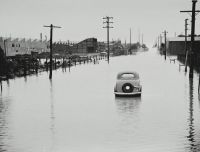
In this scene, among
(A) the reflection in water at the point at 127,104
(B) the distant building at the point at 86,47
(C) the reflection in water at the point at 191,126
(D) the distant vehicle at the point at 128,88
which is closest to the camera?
(C) the reflection in water at the point at 191,126

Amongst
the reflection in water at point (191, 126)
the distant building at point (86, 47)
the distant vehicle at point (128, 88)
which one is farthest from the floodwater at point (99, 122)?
the distant building at point (86, 47)

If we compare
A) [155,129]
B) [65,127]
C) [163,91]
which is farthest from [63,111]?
[163,91]

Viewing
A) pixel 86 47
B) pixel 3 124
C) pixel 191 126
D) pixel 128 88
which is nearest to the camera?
pixel 191 126

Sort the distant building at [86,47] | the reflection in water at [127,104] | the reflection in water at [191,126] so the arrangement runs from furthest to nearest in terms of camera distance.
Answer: the distant building at [86,47]
the reflection in water at [127,104]
the reflection in water at [191,126]

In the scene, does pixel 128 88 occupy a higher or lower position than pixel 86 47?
lower

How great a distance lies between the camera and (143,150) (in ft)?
38.2

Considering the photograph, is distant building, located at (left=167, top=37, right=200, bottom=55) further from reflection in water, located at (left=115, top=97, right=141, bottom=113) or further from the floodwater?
reflection in water, located at (left=115, top=97, right=141, bottom=113)

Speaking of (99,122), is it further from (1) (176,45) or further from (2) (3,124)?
(1) (176,45)

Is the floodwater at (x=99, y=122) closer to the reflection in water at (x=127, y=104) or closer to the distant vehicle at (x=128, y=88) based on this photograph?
the reflection in water at (x=127, y=104)

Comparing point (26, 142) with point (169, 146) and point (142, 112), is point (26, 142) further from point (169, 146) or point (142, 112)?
point (142, 112)

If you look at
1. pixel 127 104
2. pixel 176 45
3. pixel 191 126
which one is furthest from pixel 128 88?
pixel 176 45

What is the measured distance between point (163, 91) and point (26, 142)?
16.6 meters

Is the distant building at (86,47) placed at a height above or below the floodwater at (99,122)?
above

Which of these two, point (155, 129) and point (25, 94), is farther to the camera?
point (25, 94)
